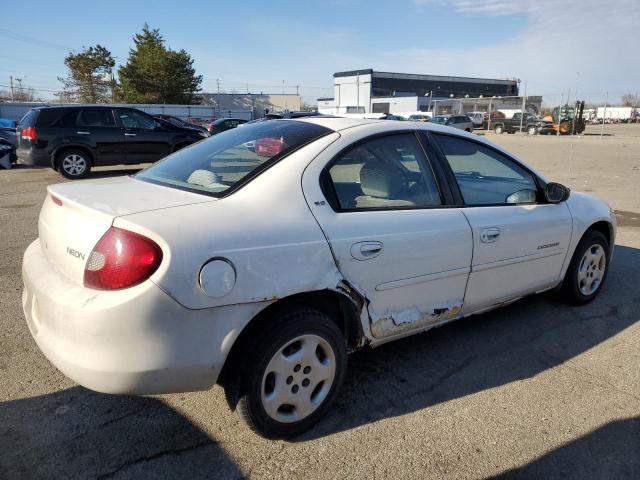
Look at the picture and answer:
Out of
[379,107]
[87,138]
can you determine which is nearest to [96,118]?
[87,138]

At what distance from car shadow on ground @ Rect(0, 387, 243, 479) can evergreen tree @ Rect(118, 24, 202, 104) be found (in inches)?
2205

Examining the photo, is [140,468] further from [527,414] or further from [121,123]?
[121,123]

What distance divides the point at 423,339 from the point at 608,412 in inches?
48.6

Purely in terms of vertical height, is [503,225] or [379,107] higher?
[379,107]

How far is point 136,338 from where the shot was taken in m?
2.07

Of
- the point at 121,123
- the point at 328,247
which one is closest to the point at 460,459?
the point at 328,247

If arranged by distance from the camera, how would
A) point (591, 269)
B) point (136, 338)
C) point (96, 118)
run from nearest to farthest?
point (136, 338), point (591, 269), point (96, 118)

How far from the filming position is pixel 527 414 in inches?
110

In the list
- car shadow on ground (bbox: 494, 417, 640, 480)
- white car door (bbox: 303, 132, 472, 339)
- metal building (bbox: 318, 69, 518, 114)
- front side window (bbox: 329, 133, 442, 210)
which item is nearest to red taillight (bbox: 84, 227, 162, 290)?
white car door (bbox: 303, 132, 472, 339)

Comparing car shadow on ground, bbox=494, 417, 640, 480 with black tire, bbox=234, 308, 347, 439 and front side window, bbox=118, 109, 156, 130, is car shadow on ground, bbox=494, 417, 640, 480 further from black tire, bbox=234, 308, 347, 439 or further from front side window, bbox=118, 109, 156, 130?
front side window, bbox=118, 109, 156, 130

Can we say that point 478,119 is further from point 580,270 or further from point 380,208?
point 380,208

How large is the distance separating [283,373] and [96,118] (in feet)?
36.7

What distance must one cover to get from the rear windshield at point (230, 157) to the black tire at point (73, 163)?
959 cm

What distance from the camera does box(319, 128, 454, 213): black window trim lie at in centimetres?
266
